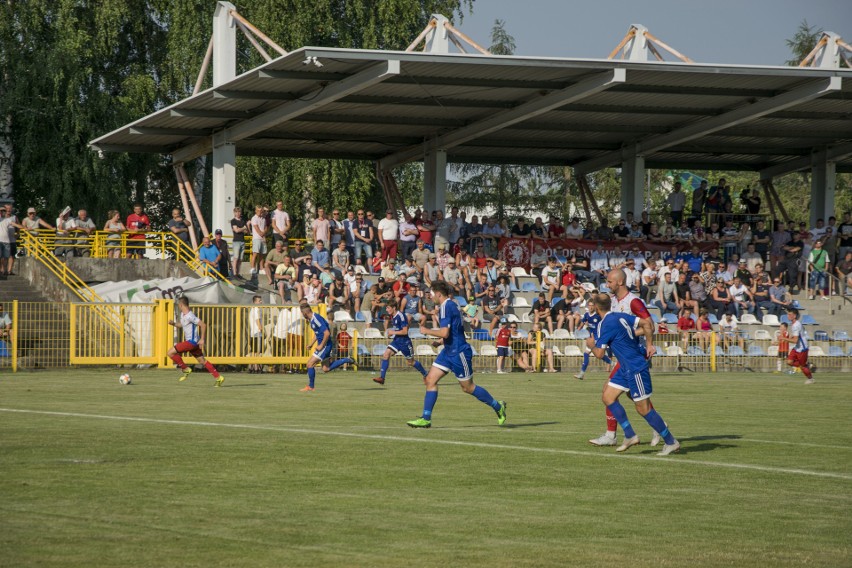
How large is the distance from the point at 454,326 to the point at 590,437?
83.2 inches

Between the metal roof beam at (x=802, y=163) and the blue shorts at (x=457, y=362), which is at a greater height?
the metal roof beam at (x=802, y=163)

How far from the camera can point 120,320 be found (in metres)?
26.2

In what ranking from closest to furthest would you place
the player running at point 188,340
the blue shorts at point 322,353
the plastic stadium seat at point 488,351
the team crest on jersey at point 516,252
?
the blue shorts at point 322,353, the player running at point 188,340, the plastic stadium seat at point 488,351, the team crest on jersey at point 516,252

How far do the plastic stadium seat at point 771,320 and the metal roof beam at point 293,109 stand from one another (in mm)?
12925

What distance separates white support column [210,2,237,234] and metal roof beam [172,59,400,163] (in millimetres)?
558

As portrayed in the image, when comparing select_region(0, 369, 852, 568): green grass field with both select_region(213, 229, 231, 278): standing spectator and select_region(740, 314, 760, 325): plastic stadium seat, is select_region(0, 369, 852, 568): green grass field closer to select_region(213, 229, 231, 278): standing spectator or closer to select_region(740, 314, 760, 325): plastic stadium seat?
select_region(213, 229, 231, 278): standing spectator

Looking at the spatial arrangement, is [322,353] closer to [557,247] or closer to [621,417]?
[621,417]

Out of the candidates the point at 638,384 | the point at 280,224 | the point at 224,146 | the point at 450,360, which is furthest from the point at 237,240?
the point at 638,384

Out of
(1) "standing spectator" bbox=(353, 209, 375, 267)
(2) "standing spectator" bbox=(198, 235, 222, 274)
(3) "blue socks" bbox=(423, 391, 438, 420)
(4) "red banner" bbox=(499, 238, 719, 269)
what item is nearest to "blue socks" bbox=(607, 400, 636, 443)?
(3) "blue socks" bbox=(423, 391, 438, 420)

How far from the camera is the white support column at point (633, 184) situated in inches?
1594

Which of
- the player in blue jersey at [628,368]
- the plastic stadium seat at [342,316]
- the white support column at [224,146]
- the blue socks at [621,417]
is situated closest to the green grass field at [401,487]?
the blue socks at [621,417]

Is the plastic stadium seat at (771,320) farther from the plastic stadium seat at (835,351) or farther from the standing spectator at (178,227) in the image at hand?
the standing spectator at (178,227)

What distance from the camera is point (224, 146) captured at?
3472 cm

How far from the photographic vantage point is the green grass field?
7.76m
